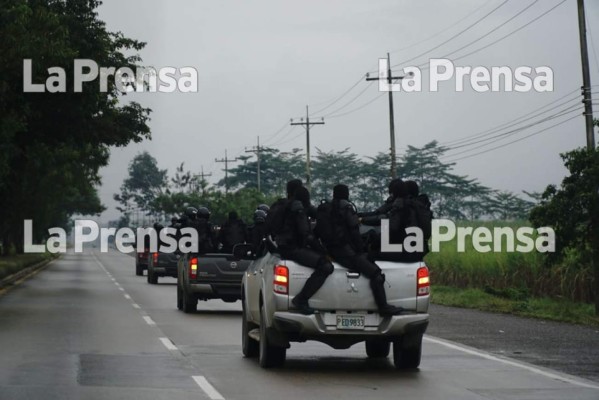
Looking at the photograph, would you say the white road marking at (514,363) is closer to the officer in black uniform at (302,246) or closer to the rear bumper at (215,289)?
the officer in black uniform at (302,246)

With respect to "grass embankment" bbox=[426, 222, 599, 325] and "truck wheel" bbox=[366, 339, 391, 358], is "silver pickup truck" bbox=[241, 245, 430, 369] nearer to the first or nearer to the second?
"truck wheel" bbox=[366, 339, 391, 358]

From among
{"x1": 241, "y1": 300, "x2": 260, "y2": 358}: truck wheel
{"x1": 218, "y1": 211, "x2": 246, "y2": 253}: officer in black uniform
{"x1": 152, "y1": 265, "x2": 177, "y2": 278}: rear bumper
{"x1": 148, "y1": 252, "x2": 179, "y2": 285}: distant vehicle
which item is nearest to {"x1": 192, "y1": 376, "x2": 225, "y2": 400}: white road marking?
{"x1": 241, "y1": 300, "x2": 260, "y2": 358}: truck wheel

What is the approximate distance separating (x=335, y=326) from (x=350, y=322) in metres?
0.18

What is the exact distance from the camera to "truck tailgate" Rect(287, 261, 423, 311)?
1380cm

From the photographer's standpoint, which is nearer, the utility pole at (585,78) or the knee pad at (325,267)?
the knee pad at (325,267)

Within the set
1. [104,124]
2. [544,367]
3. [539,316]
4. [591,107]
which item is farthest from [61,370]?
[104,124]

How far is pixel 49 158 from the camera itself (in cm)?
5566

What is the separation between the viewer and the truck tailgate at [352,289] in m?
13.8

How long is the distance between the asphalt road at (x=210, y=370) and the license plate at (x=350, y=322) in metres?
0.59

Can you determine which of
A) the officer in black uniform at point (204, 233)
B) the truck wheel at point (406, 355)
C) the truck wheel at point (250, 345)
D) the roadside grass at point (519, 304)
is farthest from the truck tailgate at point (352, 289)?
the officer in black uniform at point (204, 233)

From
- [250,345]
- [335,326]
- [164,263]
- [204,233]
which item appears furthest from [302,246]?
[164,263]

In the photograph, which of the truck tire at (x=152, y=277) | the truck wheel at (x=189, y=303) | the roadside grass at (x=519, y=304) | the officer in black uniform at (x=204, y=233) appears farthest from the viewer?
the truck tire at (x=152, y=277)

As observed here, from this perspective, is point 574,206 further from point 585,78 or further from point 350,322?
point 350,322

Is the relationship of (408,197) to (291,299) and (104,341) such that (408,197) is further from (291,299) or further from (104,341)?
(104,341)
